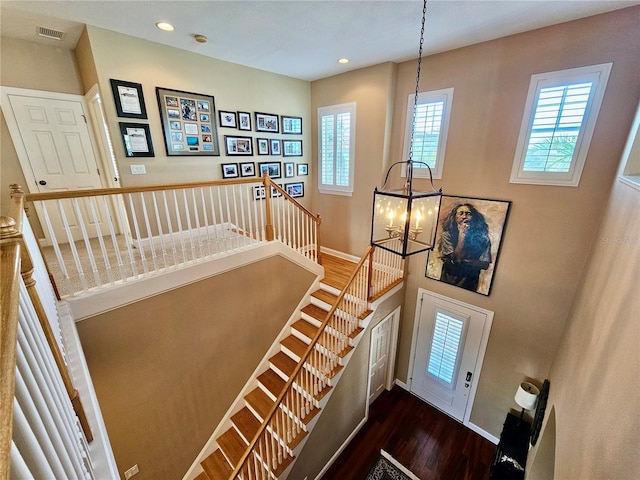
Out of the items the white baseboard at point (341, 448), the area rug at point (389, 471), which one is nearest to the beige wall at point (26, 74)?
the white baseboard at point (341, 448)

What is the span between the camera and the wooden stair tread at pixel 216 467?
3.15 meters

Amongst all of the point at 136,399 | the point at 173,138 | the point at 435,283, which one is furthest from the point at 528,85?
the point at 136,399

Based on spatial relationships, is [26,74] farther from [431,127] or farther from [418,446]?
[418,446]

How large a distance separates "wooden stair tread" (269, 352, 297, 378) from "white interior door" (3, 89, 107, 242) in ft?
Result: 9.76

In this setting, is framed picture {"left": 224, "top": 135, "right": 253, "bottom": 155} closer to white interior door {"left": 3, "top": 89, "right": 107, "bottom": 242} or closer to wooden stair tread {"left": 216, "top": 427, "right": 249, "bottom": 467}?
white interior door {"left": 3, "top": 89, "right": 107, "bottom": 242}

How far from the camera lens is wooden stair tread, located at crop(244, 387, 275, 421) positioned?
342 centimetres

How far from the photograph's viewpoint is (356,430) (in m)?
4.02

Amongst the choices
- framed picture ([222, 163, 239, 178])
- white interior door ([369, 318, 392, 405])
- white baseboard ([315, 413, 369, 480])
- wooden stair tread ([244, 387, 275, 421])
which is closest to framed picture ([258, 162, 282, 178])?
framed picture ([222, 163, 239, 178])

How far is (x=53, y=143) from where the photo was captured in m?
3.38

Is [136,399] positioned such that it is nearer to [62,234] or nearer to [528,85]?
[62,234]

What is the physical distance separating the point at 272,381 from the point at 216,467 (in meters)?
1.13

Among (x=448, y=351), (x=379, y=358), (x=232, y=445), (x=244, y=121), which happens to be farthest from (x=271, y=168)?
(x=448, y=351)

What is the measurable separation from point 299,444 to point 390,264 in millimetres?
2721

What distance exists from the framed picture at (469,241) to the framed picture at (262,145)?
2975mm
